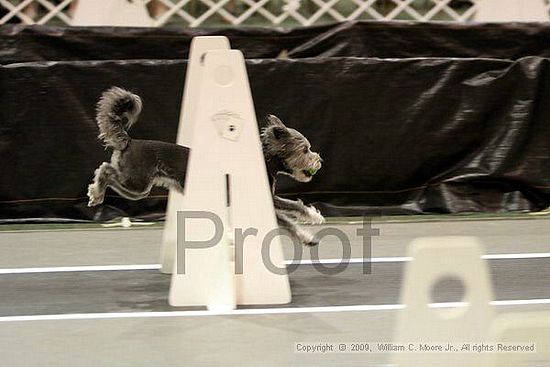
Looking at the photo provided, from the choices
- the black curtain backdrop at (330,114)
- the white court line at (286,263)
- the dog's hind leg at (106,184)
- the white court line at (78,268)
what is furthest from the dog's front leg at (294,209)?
the black curtain backdrop at (330,114)

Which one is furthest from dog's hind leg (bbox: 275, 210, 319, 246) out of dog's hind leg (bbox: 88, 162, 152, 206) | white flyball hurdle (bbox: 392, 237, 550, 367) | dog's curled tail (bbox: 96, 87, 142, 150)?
white flyball hurdle (bbox: 392, 237, 550, 367)

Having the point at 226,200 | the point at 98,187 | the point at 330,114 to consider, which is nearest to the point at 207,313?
the point at 226,200

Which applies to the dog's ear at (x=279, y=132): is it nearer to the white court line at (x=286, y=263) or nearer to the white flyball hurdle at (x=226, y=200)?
the white flyball hurdle at (x=226, y=200)

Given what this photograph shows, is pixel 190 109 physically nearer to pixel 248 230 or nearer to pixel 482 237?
pixel 248 230

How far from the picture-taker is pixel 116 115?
10.5ft

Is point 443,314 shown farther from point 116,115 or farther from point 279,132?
point 116,115

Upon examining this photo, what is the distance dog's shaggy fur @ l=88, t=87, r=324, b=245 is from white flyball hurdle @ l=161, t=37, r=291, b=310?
163 mm

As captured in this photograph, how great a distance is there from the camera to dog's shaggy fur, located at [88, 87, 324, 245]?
124 inches

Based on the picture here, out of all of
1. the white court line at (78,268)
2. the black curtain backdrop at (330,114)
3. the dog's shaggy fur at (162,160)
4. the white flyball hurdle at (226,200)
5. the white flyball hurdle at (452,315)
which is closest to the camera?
the white flyball hurdle at (452,315)

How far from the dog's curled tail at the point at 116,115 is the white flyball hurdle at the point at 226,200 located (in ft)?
1.18

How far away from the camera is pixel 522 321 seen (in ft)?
5.60

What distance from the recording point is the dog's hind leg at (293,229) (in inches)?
124

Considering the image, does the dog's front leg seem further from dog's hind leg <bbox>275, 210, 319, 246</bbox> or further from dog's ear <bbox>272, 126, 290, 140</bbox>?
dog's ear <bbox>272, 126, 290, 140</bbox>

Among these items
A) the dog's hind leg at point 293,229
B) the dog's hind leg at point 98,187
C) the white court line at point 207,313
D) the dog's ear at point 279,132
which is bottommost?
the white court line at point 207,313
